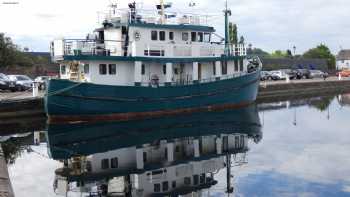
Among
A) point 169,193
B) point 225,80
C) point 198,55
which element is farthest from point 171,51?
point 169,193

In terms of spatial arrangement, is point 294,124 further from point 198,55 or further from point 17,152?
point 17,152

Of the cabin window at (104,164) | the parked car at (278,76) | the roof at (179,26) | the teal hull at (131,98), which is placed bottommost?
the cabin window at (104,164)

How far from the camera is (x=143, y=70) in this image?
3241 cm

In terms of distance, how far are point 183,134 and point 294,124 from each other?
8.98 meters

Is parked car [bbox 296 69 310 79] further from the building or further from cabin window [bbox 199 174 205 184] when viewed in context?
cabin window [bbox 199 174 205 184]

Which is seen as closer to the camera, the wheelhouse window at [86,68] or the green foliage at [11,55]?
the wheelhouse window at [86,68]

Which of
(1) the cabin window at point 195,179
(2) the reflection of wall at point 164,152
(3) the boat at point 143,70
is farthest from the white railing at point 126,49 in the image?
(1) the cabin window at point 195,179

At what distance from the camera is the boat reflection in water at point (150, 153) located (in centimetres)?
1636

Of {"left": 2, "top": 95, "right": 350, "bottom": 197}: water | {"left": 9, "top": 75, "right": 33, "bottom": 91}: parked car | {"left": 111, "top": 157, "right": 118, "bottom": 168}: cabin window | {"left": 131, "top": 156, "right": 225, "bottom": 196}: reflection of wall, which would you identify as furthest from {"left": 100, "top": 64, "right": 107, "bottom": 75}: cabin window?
{"left": 9, "top": 75, "right": 33, "bottom": 91}: parked car

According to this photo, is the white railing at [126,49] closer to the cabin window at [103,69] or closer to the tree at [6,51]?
the cabin window at [103,69]

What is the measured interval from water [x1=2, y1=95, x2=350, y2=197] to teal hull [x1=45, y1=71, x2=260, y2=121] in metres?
0.90

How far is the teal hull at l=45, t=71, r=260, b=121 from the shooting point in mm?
28594

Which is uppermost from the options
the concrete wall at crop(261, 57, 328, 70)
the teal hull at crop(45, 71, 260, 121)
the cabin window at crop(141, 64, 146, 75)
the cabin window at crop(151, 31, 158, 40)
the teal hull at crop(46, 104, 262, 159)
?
the cabin window at crop(151, 31, 158, 40)

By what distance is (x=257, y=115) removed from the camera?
120ft
